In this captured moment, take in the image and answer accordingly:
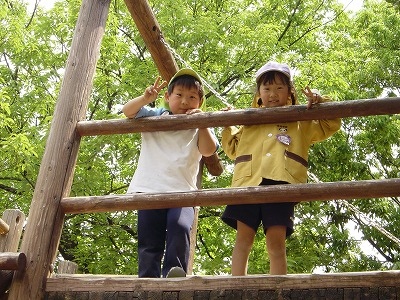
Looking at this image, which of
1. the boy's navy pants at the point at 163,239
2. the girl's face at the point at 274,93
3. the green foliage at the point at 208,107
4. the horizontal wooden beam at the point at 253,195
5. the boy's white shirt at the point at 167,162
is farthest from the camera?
the green foliage at the point at 208,107

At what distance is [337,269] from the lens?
31.5ft

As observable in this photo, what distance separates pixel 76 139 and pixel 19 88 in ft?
23.9

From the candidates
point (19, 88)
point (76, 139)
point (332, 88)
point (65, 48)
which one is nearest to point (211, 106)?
point (332, 88)

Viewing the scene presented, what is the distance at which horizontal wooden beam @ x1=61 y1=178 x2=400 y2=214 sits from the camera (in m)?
2.92

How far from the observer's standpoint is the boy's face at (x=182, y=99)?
148 inches

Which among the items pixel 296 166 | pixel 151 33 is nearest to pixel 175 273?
pixel 296 166

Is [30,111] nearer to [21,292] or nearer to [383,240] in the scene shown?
[383,240]

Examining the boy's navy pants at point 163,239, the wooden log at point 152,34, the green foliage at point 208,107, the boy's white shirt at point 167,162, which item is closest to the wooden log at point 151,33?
the wooden log at point 152,34

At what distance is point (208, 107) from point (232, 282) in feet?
21.6

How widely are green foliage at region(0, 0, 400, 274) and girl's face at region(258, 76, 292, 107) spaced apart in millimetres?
5235

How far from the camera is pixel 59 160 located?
354 cm

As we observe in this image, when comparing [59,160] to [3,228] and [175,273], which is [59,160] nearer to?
[175,273]

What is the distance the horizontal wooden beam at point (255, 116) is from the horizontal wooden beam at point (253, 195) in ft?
1.40

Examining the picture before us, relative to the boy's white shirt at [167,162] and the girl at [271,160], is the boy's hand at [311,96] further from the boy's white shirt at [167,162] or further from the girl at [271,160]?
the boy's white shirt at [167,162]
